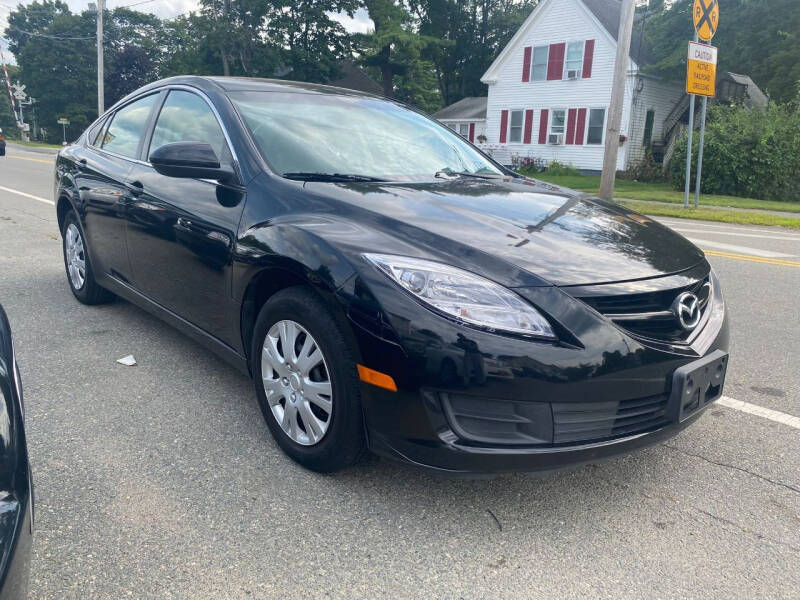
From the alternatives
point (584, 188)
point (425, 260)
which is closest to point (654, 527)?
point (425, 260)

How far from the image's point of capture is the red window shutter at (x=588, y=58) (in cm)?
2916

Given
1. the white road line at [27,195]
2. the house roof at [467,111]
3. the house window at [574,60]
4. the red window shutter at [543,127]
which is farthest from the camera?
the house roof at [467,111]

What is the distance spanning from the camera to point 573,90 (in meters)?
29.9

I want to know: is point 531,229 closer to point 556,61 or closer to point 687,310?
point 687,310

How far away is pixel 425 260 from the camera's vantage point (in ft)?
7.64

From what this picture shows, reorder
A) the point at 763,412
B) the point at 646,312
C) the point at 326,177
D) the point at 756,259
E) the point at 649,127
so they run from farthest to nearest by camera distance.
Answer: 1. the point at 649,127
2. the point at 756,259
3. the point at 763,412
4. the point at 326,177
5. the point at 646,312

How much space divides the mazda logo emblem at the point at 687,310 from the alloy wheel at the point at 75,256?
3955 mm

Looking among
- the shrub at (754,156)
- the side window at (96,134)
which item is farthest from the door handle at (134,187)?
the shrub at (754,156)

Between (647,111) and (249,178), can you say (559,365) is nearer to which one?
(249,178)

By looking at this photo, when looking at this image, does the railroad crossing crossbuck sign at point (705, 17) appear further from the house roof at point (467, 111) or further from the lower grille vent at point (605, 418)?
the house roof at point (467, 111)

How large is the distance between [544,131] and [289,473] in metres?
30.8

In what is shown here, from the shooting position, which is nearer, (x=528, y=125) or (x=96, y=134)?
(x=96, y=134)

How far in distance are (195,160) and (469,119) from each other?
35.7 metres

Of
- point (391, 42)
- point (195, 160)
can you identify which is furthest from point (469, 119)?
point (195, 160)
